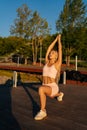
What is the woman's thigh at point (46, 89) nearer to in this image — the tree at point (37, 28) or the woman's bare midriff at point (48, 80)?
the woman's bare midriff at point (48, 80)

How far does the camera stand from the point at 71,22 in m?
57.7

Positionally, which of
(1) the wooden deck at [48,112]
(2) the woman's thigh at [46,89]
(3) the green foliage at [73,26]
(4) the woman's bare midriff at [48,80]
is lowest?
(1) the wooden deck at [48,112]

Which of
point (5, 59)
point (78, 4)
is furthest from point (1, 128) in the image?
point (5, 59)

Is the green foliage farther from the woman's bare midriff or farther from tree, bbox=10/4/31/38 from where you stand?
the woman's bare midriff

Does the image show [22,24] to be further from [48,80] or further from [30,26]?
[48,80]

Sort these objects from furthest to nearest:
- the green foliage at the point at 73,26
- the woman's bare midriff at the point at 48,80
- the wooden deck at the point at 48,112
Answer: the green foliage at the point at 73,26, the woman's bare midriff at the point at 48,80, the wooden deck at the point at 48,112

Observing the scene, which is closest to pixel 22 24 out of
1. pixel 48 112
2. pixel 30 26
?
pixel 30 26

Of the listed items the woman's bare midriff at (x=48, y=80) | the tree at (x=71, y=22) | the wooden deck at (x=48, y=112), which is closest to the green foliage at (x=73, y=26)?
the tree at (x=71, y=22)

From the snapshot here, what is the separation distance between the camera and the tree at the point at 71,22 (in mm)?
56688

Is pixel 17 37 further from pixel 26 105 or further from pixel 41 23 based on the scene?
pixel 26 105

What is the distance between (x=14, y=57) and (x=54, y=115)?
60.1 metres

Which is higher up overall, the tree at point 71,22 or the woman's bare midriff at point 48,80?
the tree at point 71,22

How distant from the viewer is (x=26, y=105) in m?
8.77

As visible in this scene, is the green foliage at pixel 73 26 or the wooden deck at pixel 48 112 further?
the green foliage at pixel 73 26
